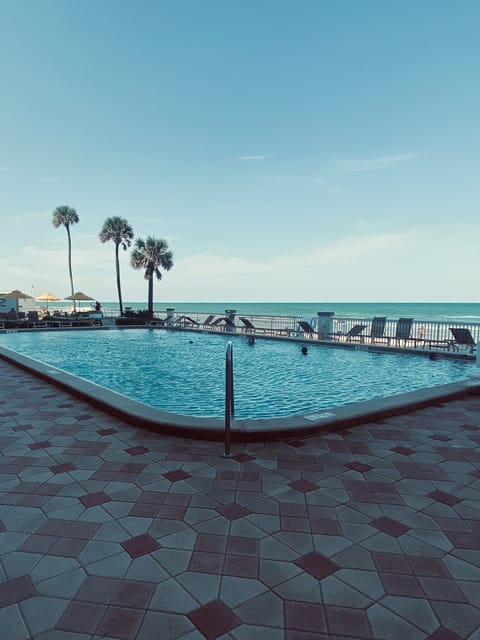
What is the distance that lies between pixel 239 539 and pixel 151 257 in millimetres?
21603

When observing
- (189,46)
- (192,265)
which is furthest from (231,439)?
(192,265)

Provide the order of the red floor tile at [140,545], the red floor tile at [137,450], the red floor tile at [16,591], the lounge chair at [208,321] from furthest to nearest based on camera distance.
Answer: the lounge chair at [208,321], the red floor tile at [137,450], the red floor tile at [140,545], the red floor tile at [16,591]

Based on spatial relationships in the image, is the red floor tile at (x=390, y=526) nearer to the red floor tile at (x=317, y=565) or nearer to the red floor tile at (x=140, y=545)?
the red floor tile at (x=317, y=565)

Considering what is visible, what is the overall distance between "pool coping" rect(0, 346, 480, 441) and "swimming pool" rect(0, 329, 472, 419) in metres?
0.96

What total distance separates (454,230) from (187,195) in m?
18.6

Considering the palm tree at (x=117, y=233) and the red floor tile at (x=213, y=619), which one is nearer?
the red floor tile at (x=213, y=619)

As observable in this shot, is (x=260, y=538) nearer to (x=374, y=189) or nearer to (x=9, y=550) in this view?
(x=9, y=550)

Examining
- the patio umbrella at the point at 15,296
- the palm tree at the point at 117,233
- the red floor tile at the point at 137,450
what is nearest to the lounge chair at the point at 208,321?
the patio umbrella at the point at 15,296

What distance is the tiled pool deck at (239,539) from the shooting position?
1324 millimetres

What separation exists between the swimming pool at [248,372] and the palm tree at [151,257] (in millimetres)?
10832

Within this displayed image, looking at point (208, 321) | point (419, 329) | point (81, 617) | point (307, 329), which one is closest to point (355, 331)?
point (307, 329)

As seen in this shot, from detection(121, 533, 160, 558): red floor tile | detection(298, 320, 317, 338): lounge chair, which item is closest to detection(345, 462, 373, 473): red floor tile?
detection(121, 533, 160, 558): red floor tile

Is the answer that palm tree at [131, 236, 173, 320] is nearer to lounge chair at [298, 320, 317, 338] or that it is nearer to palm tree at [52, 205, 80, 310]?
palm tree at [52, 205, 80, 310]

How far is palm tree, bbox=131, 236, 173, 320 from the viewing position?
22.2 metres
